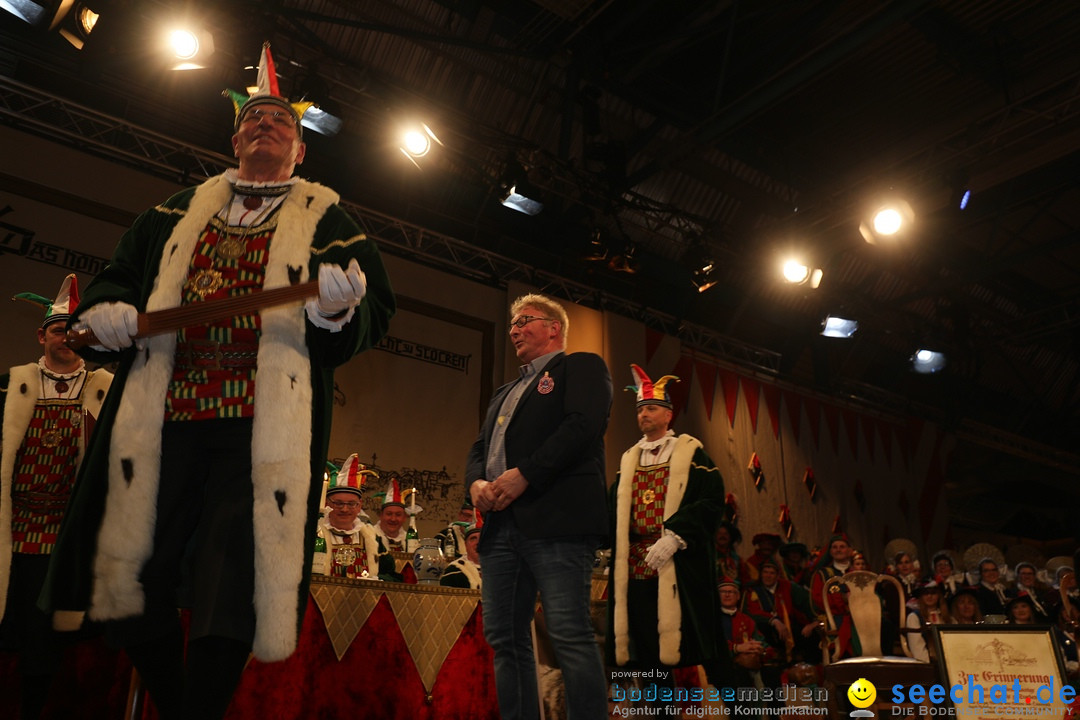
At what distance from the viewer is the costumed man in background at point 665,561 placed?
11.9ft

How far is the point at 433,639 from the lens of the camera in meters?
3.70

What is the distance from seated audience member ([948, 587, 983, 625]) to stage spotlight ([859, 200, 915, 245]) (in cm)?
352

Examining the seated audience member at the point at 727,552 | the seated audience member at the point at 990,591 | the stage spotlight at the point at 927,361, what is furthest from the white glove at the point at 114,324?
the stage spotlight at the point at 927,361

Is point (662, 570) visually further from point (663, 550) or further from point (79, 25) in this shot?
point (79, 25)

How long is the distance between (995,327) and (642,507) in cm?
1154

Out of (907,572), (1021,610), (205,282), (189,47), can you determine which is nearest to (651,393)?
(205,282)

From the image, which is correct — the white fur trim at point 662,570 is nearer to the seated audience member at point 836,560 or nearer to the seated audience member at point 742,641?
the seated audience member at point 742,641

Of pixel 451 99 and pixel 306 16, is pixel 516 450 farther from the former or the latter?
pixel 451 99

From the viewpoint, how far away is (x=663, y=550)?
362cm

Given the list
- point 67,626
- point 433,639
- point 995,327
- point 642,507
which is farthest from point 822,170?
point 67,626

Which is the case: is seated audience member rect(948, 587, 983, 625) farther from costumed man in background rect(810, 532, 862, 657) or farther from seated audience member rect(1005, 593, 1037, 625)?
costumed man in background rect(810, 532, 862, 657)

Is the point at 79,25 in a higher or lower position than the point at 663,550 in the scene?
higher

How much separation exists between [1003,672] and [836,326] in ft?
25.6

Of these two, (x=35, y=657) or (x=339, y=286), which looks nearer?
(x=339, y=286)
